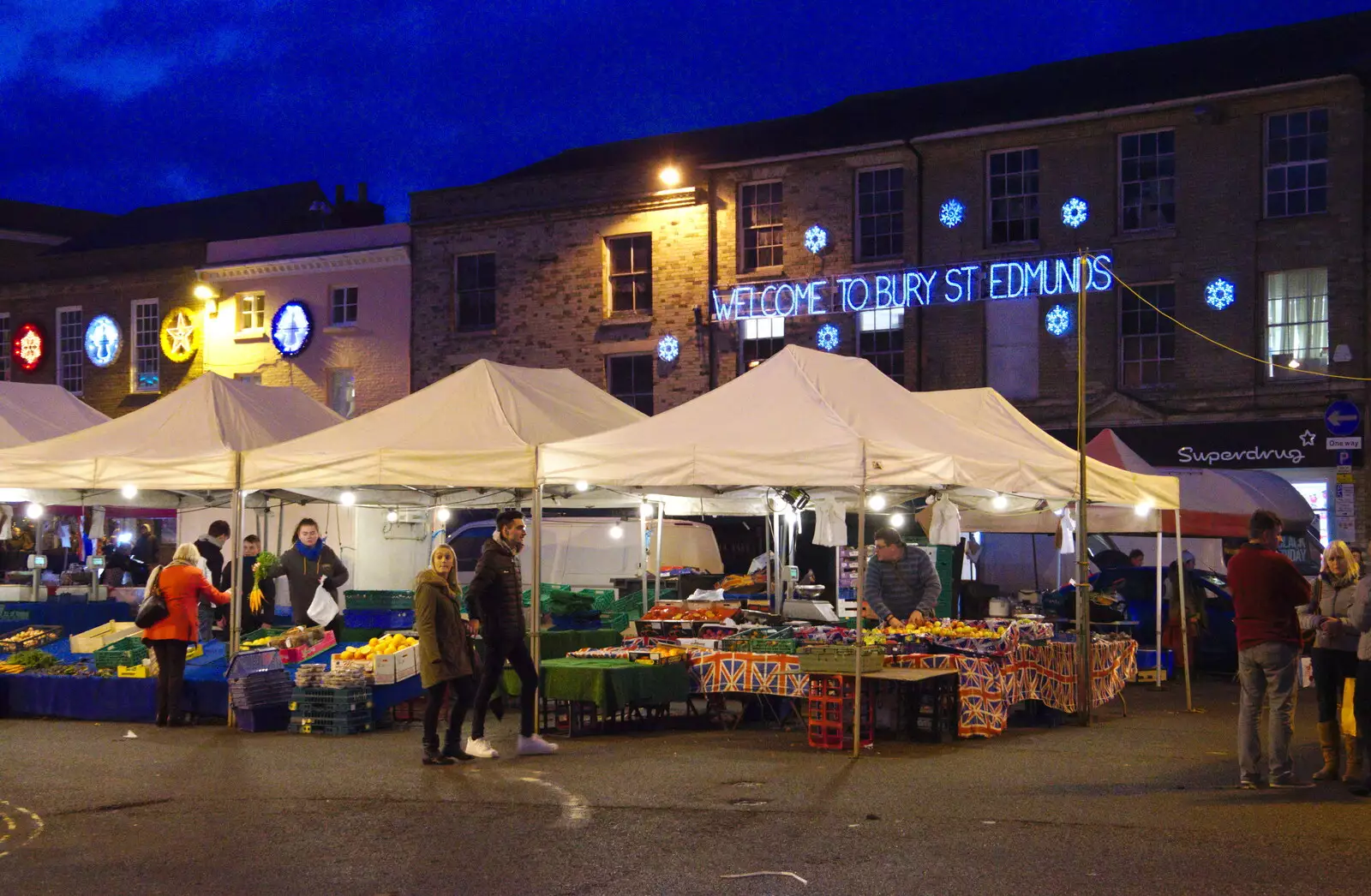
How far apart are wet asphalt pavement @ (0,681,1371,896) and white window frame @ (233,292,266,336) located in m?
25.5

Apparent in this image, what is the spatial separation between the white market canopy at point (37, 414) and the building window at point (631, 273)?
12.4 meters

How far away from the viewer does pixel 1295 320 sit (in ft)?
91.9

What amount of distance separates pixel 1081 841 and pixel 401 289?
2941 centimetres

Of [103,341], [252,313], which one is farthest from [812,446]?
[103,341]

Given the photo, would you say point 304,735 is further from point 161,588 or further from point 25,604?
point 25,604

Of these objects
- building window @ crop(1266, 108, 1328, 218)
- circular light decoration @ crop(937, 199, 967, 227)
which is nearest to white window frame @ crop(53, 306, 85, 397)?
circular light decoration @ crop(937, 199, 967, 227)

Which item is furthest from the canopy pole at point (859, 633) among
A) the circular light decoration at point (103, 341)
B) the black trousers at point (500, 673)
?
the circular light decoration at point (103, 341)

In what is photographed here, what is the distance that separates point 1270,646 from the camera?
10414mm

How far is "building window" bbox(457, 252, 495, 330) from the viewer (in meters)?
35.2

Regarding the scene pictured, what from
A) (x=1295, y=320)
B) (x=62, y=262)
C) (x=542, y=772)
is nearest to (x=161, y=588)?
(x=542, y=772)

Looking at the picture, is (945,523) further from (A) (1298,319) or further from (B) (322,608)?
(A) (1298,319)

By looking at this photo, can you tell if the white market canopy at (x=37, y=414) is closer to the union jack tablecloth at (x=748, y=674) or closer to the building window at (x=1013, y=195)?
the union jack tablecloth at (x=748, y=674)

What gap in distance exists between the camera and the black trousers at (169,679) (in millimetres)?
14438

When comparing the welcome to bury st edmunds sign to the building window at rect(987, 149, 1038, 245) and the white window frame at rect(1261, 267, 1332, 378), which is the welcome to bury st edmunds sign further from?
the white window frame at rect(1261, 267, 1332, 378)
